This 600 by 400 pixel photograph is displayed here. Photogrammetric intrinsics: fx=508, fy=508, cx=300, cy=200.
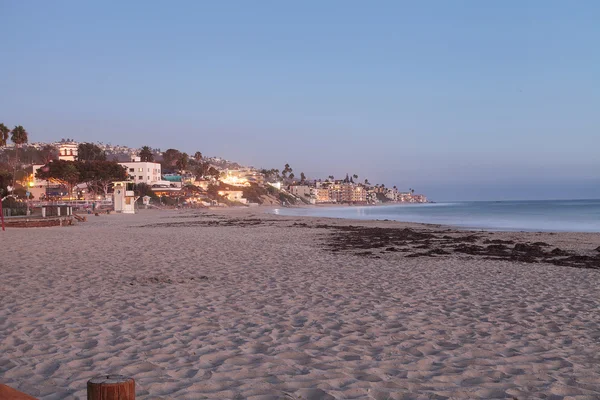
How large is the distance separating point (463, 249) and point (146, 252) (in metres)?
11.3

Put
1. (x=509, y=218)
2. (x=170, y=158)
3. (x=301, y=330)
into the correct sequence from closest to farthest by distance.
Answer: (x=301, y=330)
(x=509, y=218)
(x=170, y=158)

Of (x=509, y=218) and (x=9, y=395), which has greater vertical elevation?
(x=9, y=395)

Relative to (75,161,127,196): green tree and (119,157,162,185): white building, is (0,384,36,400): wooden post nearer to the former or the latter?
(75,161,127,196): green tree

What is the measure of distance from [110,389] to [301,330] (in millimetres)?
4776

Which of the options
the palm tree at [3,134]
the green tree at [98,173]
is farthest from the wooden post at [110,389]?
the green tree at [98,173]

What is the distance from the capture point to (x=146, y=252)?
651 inches

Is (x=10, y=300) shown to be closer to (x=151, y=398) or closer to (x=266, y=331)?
(x=266, y=331)

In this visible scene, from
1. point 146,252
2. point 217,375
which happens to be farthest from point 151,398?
point 146,252

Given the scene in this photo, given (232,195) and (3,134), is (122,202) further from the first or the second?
(232,195)

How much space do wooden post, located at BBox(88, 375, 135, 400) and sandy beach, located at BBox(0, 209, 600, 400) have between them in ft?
8.17

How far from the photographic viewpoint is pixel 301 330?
6695 mm

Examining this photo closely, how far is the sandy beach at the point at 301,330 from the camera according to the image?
4.77 m

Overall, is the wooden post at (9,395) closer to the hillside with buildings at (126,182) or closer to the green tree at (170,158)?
the hillside with buildings at (126,182)

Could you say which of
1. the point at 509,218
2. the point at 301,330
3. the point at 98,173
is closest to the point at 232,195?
the point at 98,173
